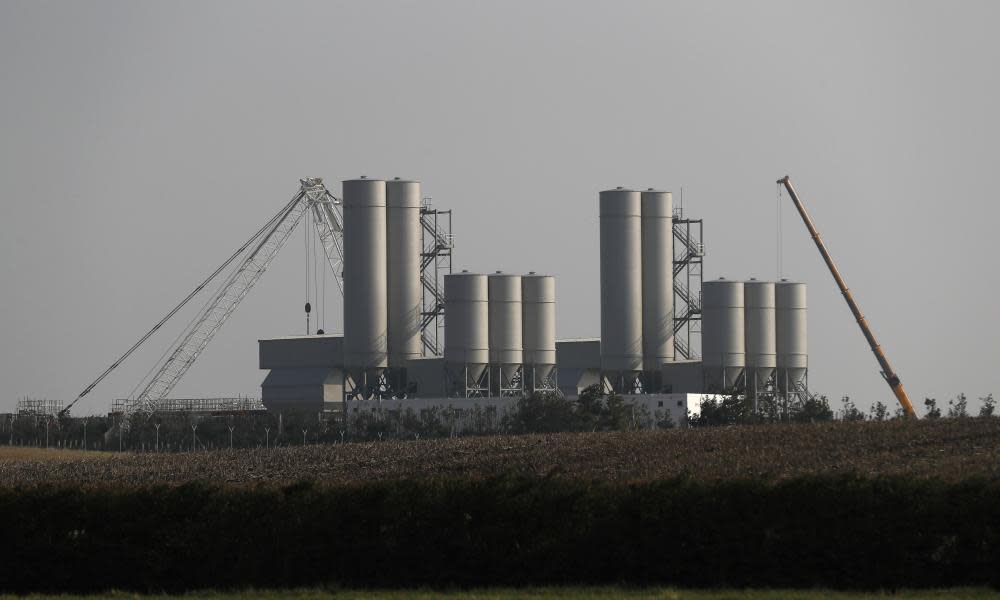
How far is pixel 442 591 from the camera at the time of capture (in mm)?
35500

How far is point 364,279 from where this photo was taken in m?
117

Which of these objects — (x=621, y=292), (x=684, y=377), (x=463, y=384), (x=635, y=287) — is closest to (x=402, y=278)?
(x=463, y=384)

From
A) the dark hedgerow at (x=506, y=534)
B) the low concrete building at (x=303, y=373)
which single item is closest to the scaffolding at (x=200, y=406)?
the low concrete building at (x=303, y=373)

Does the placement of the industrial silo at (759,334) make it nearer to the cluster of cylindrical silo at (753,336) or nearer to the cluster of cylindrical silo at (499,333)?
the cluster of cylindrical silo at (753,336)

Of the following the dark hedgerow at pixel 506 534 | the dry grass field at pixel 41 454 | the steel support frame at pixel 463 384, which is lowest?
the dry grass field at pixel 41 454

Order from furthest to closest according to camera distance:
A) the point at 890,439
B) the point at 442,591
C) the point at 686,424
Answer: the point at 686,424 < the point at 890,439 < the point at 442,591

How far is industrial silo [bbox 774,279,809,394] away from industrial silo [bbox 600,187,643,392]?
9677 millimetres

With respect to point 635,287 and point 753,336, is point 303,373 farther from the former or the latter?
point 753,336

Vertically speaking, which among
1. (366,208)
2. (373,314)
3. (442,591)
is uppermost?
(366,208)

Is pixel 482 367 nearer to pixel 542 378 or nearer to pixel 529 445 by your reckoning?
pixel 542 378

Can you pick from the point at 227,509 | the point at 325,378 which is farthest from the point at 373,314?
the point at 227,509

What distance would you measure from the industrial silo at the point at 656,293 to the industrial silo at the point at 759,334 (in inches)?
216

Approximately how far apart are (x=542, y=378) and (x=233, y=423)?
2230 cm

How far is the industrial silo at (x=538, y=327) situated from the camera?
390ft
